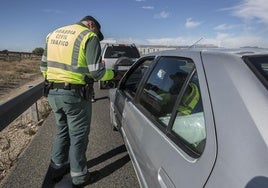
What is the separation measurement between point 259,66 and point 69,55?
229 cm

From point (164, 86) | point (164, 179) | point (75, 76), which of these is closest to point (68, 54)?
point (75, 76)

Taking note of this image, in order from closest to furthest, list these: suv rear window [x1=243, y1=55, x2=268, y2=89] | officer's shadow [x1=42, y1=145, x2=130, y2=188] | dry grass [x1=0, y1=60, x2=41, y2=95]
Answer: suv rear window [x1=243, y1=55, x2=268, y2=89] < officer's shadow [x1=42, y1=145, x2=130, y2=188] < dry grass [x1=0, y1=60, x2=41, y2=95]

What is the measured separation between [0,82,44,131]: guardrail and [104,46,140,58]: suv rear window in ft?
22.1

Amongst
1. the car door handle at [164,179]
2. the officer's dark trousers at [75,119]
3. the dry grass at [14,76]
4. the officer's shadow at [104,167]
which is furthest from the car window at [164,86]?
the dry grass at [14,76]

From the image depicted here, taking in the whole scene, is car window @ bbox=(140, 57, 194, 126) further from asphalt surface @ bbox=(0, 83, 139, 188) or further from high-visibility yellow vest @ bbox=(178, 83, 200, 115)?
asphalt surface @ bbox=(0, 83, 139, 188)

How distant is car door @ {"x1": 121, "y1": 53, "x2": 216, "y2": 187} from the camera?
1.79m

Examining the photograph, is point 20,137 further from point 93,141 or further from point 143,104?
point 143,104

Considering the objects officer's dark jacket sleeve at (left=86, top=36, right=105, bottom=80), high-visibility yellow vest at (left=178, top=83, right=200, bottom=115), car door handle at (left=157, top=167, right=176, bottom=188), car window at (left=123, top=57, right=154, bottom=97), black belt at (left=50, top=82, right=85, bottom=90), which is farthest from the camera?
car window at (left=123, top=57, right=154, bottom=97)

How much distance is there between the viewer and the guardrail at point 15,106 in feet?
13.7

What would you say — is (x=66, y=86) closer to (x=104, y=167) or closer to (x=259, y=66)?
(x=104, y=167)

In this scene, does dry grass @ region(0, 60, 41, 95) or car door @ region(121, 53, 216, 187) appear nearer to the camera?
car door @ region(121, 53, 216, 187)

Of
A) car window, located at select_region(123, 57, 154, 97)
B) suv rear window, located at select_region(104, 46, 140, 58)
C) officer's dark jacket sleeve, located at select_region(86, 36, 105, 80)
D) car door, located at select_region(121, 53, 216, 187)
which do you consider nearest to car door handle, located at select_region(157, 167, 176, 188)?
car door, located at select_region(121, 53, 216, 187)

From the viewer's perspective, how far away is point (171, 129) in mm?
2340

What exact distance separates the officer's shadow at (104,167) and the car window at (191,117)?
201 cm
